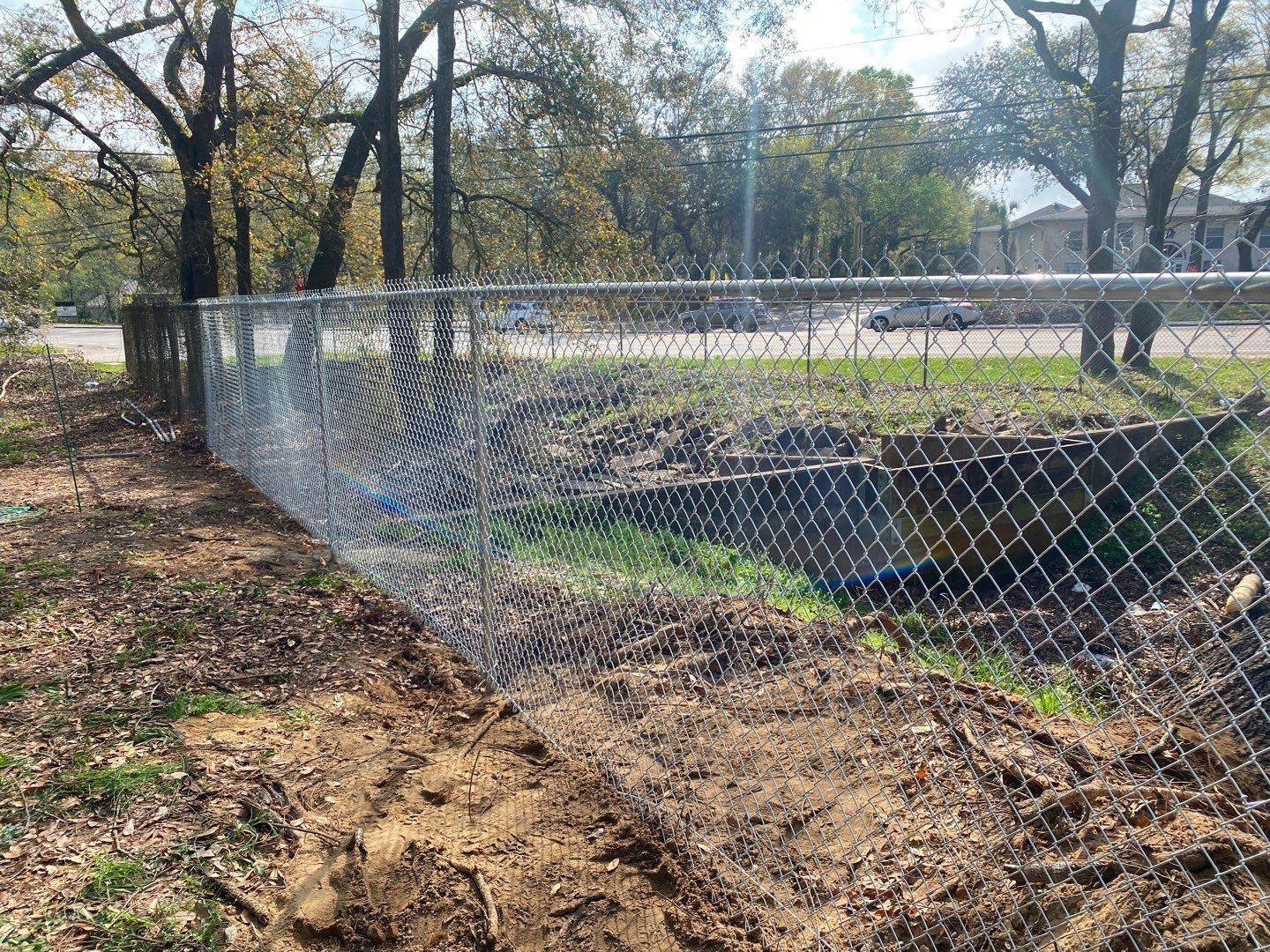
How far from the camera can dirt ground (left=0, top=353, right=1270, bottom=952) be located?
2349 mm

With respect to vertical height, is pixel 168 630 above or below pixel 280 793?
above

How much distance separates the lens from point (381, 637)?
16.1 ft

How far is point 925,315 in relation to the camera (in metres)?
2.04

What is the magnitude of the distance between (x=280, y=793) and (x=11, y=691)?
5.42 ft

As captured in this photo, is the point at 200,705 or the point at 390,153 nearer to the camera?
the point at 200,705

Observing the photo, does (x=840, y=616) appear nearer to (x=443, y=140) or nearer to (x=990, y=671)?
(x=990, y=671)

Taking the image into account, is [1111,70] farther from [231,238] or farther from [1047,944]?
[1047,944]

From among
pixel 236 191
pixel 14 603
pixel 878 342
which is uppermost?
pixel 236 191

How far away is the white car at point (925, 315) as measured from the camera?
191 cm

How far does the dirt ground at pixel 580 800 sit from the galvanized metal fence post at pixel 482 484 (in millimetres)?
144

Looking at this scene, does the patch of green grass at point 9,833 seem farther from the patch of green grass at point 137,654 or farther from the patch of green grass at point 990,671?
the patch of green grass at point 990,671

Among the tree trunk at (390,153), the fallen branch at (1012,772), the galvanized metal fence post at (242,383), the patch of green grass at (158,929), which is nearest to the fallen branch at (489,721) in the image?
the patch of green grass at (158,929)

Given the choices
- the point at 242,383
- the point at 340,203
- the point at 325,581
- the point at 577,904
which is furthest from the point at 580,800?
the point at 340,203

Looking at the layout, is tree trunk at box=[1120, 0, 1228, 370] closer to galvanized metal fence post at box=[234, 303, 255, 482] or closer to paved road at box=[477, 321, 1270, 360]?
galvanized metal fence post at box=[234, 303, 255, 482]
